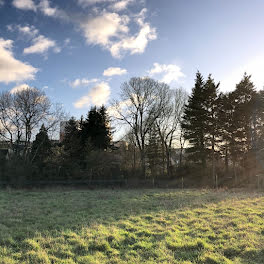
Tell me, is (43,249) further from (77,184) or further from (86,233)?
(77,184)

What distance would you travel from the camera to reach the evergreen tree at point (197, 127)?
2559 cm

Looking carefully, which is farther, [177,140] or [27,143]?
[177,140]

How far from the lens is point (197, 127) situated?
25844mm

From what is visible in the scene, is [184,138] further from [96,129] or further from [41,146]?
[41,146]

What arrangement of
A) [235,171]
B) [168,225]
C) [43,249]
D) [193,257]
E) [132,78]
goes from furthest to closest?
[132,78] → [235,171] → [168,225] → [43,249] → [193,257]

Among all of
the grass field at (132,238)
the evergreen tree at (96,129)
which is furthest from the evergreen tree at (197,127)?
the grass field at (132,238)

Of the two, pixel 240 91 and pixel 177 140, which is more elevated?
pixel 240 91

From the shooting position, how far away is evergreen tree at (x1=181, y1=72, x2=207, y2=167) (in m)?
25.6

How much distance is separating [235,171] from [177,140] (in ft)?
33.8

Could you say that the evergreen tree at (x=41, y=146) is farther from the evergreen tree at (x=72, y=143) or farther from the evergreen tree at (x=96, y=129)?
the evergreen tree at (x=96, y=129)

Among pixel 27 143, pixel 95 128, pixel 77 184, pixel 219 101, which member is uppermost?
pixel 219 101

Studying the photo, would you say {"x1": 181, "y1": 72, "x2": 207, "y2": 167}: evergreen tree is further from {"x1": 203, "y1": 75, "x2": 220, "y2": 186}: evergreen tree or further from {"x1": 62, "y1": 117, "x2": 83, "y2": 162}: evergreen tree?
{"x1": 62, "y1": 117, "x2": 83, "y2": 162}: evergreen tree

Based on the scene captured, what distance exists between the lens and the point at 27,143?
1011 inches

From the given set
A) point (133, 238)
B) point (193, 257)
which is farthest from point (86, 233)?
point (193, 257)
